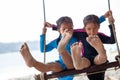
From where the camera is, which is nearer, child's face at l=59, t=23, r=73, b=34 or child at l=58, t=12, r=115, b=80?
child at l=58, t=12, r=115, b=80

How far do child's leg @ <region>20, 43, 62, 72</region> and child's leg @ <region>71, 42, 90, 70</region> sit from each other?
142 mm

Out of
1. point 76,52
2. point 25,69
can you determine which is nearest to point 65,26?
point 76,52

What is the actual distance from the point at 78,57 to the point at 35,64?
0.72ft

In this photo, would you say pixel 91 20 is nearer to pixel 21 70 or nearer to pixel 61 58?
pixel 61 58

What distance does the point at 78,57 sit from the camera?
1617 millimetres

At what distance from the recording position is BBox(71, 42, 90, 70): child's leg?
1608 millimetres

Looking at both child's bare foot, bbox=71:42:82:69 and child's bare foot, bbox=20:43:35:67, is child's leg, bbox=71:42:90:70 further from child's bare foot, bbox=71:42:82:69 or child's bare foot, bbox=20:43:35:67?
child's bare foot, bbox=20:43:35:67

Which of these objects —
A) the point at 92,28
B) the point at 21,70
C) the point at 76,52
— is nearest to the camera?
the point at 76,52

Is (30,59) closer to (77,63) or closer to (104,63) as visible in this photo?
(77,63)

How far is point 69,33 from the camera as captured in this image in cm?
171

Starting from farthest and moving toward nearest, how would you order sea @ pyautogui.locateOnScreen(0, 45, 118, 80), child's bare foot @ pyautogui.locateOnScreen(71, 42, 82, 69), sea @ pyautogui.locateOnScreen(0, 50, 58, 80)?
sea @ pyautogui.locateOnScreen(0, 50, 58, 80) → sea @ pyautogui.locateOnScreen(0, 45, 118, 80) → child's bare foot @ pyautogui.locateOnScreen(71, 42, 82, 69)

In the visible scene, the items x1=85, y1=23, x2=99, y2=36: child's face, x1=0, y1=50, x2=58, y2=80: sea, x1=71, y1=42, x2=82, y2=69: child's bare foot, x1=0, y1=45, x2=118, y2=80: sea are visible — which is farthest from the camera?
x1=0, y1=50, x2=58, y2=80: sea

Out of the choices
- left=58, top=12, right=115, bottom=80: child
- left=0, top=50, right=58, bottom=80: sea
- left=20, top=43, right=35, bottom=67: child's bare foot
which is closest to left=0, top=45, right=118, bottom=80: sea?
left=0, top=50, right=58, bottom=80: sea

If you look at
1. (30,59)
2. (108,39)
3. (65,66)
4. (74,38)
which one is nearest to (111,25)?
(108,39)
